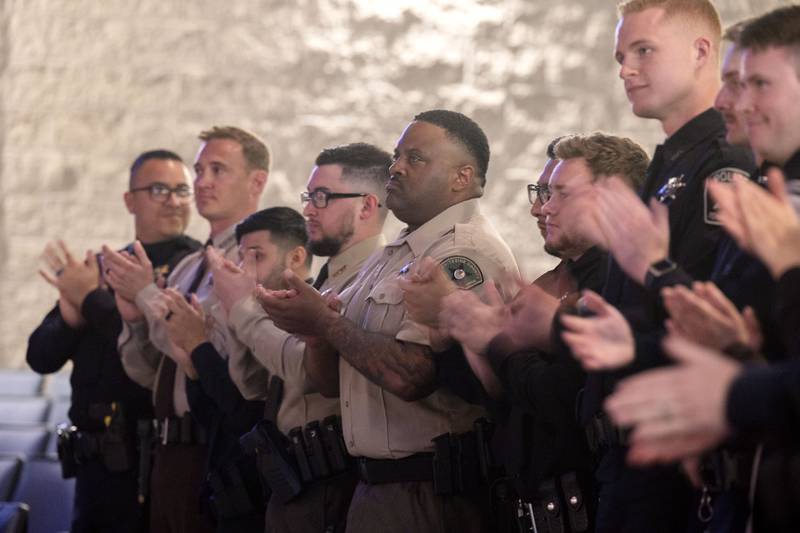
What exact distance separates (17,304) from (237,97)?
152 centimetres

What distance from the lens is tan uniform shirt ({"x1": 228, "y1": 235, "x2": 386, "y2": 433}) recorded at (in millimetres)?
3629

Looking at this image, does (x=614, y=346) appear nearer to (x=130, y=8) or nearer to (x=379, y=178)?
(x=379, y=178)

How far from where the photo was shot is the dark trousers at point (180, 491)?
14.5 feet

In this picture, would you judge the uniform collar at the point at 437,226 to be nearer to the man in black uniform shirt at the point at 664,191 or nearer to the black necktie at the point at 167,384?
the man in black uniform shirt at the point at 664,191

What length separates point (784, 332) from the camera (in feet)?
6.27

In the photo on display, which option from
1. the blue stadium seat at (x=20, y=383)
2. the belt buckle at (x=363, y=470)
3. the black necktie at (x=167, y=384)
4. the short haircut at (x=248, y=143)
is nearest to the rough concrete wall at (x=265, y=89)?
the blue stadium seat at (x=20, y=383)

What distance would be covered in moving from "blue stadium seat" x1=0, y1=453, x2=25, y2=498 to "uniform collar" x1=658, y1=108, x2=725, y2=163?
9.14ft

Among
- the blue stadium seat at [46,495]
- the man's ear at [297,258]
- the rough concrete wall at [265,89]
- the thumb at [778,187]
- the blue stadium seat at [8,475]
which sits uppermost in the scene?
the rough concrete wall at [265,89]

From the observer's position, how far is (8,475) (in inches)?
181

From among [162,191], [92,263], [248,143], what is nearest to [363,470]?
[248,143]

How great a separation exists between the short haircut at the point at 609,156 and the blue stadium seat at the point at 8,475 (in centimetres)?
243

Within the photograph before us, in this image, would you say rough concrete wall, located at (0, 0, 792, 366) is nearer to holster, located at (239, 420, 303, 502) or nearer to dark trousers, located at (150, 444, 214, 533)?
dark trousers, located at (150, 444, 214, 533)

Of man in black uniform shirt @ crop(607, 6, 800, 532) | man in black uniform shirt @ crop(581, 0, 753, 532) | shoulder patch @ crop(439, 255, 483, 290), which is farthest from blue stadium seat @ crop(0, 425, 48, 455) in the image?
man in black uniform shirt @ crop(607, 6, 800, 532)

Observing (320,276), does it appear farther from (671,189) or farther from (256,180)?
(671,189)
